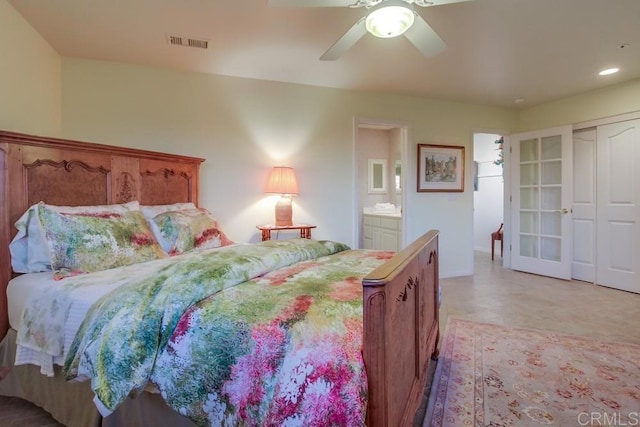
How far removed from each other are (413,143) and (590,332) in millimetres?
2728

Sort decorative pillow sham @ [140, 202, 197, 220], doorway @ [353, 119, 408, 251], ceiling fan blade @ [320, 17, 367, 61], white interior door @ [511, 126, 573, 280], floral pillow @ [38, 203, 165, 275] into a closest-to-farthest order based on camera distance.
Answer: floral pillow @ [38, 203, 165, 275], ceiling fan blade @ [320, 17, 367, 61], decorative pillow sham @ [140, 202, 197, 220], white interior door @ [511, 126, 573, 280], doorway @ [353, 119, 408, 251]

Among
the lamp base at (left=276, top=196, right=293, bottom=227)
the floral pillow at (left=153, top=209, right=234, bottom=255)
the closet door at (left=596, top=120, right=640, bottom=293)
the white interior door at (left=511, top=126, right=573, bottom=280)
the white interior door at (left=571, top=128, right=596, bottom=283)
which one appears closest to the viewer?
the floral pillow at (left=153, top=209, right=234, bottom=255)

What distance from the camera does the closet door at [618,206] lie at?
3.72 m

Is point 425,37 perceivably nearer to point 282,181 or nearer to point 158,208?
point 282,181

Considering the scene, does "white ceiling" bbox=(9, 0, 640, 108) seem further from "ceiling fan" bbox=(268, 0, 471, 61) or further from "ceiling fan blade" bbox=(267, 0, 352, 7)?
"ceiling fan blade" bbox=(267, 0, 352, 7)

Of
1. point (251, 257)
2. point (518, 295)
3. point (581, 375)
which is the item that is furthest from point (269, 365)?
point (518, 295)

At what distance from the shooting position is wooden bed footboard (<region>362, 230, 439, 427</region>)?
0.93 m

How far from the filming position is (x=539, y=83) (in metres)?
3.76

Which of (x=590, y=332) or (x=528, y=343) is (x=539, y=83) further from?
(x=528, y=343)

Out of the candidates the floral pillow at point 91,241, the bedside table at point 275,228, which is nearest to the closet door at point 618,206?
the bedside table at point 275,228

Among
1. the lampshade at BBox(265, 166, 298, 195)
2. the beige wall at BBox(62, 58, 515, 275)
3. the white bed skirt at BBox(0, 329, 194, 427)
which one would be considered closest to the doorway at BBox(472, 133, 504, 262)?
the beige wall at BBox(62, 58, 515, 275)

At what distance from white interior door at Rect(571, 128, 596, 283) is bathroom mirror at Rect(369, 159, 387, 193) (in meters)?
2.79

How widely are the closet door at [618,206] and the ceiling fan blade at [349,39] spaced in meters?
3.78

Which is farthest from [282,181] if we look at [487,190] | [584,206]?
[487,190]
